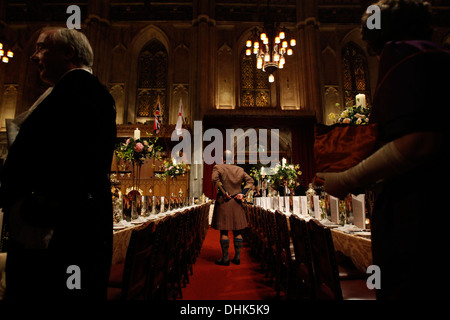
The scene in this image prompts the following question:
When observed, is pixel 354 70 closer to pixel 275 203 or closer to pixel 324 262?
pixel 275 203

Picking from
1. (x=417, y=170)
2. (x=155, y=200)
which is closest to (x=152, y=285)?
(x=417, y=170)

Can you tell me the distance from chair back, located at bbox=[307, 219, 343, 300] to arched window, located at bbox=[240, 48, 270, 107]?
1157 centimetres

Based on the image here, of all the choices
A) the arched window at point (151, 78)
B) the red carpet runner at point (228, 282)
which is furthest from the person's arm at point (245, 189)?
the arched window at point (151, 78)

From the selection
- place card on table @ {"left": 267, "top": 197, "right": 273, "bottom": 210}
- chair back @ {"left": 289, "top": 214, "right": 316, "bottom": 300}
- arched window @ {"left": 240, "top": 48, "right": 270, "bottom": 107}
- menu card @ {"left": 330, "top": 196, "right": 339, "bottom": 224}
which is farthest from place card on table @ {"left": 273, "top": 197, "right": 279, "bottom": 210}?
arched window @ {"left": 240, "top": 48, "right": 270, "bottom": 107}

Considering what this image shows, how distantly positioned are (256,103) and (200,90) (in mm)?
2877

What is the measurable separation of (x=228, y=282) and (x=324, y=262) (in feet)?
6.86

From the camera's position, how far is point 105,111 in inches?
36.8

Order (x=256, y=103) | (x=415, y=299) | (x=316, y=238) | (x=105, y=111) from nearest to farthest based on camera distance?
(x=415, y=299) → (x=105, y=111) → (x=316, y=238) → (x=256, y=103)

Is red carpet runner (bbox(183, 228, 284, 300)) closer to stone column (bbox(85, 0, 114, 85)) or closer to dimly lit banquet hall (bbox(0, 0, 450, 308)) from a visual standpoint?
dimly lit banquet hall (bbox(0, 0, 450, 308))

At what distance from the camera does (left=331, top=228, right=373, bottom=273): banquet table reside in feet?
5.09

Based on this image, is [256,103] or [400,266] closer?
[400,266]

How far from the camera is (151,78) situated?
1323 centimetres

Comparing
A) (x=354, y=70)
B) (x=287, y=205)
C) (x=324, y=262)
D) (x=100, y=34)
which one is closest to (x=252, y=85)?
(x=354, y=70)

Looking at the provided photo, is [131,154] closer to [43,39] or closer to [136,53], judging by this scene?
[43,39]
